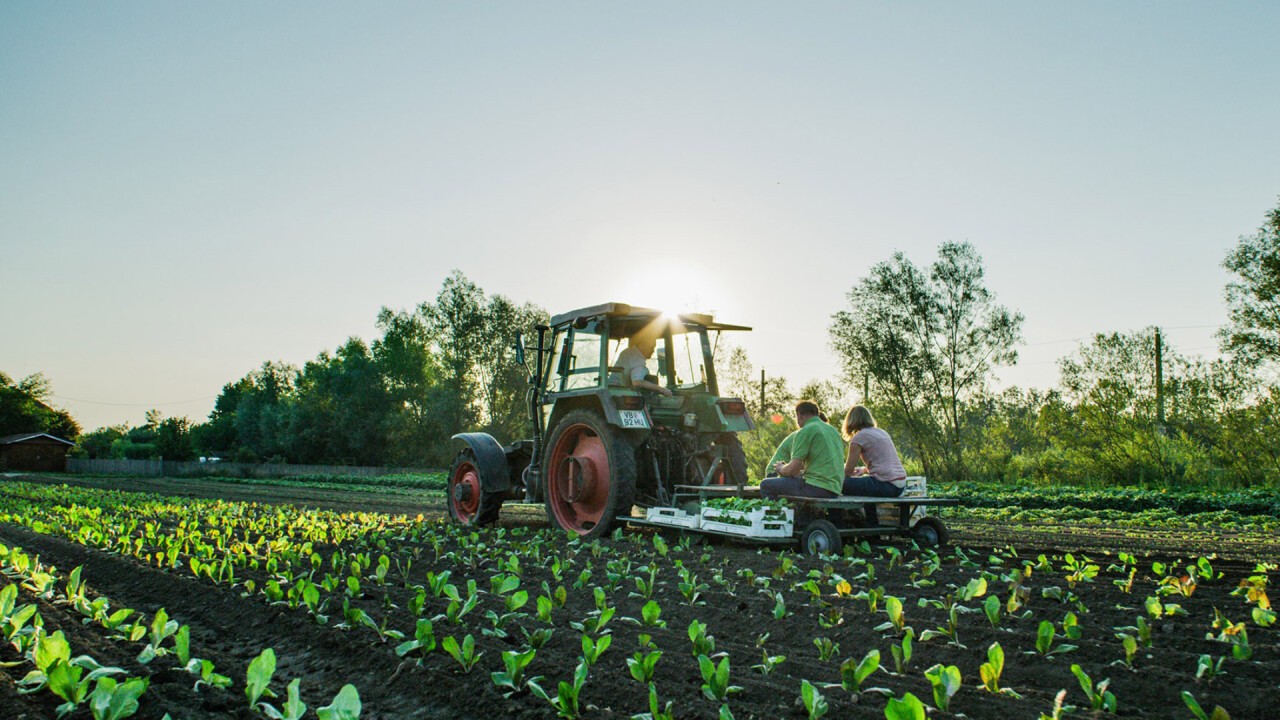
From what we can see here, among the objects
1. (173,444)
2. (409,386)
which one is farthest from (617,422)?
(173,444)

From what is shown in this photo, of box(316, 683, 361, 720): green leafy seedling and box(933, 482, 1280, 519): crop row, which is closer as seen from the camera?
box(316, 683, 361, 720): green leafy seedling

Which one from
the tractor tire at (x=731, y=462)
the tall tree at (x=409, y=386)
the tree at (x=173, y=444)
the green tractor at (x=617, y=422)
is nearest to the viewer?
the green tractor at (x=617, y=422)

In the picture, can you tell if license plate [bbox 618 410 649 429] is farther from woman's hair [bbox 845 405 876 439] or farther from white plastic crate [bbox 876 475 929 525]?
white plastic crate [bbox 876 475 929 525]

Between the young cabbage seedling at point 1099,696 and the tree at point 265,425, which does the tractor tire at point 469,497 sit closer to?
the young cabbage seedling at point 1099,696

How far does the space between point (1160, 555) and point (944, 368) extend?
19016 millimetres

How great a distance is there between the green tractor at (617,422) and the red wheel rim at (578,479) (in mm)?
11

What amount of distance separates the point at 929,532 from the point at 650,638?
4135mm

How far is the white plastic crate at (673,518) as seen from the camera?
22.7 ft

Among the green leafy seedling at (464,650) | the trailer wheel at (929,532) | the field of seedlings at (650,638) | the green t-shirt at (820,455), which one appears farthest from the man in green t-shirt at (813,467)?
the green leafy seedling at (464,650)

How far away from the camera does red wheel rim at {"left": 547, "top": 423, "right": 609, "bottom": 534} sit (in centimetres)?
785

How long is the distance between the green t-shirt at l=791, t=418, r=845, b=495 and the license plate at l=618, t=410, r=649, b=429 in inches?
59.2

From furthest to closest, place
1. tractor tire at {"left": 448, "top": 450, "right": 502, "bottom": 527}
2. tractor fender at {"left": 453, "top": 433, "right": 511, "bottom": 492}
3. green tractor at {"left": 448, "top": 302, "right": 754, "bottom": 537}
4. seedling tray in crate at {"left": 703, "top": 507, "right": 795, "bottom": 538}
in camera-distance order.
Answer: tractor tire at {"left": 448, "top": 450, "right": 502, "bottom": 527} → tractor fender at {"left": 453, "top": 433, "right": 511, "bottom": 492} → green tractor at {"left": 448, "top": 302, "right": 754, "bottom": 537} → seedling tray in crate at {"left": 703, "top": 507, "right": 795, "bottom": 538}

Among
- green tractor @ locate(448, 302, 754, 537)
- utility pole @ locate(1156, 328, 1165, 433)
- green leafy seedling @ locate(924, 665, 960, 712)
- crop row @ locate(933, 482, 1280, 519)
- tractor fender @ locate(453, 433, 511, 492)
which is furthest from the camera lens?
utility pole @ locate(1156, 328, 1165, 433)

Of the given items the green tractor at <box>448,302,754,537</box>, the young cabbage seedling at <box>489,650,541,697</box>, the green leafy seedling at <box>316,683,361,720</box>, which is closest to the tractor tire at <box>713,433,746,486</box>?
the green tractor at <box>448,302,754,537</box>
